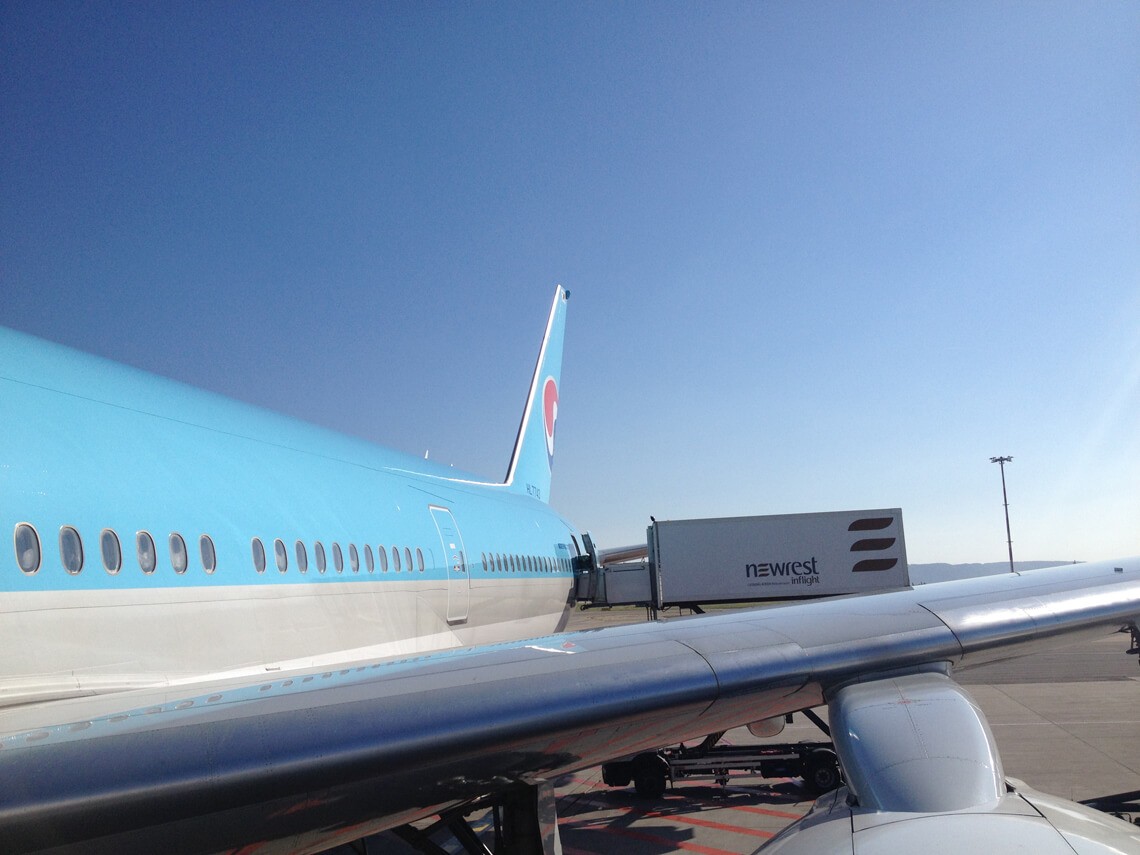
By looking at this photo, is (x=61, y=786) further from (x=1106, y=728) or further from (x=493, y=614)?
(x=1106, y=728)

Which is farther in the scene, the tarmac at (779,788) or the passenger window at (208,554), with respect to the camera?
the tarmac at (779,788)

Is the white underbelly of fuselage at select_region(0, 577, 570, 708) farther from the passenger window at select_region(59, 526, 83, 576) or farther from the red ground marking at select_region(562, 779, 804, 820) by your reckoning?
the red ground marking at select_region(562, 779, 804, 820)

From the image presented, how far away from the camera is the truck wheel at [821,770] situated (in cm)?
1202

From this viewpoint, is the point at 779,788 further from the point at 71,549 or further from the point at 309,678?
the point at 71,549

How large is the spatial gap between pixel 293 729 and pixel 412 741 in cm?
44

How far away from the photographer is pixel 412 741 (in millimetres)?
3387

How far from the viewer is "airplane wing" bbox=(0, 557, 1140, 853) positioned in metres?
2.94

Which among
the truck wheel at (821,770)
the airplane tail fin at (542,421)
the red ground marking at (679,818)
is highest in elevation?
the airplane tail fin at (542,421)

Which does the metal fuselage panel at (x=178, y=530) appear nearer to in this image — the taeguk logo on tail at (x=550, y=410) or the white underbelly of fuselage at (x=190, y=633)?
the white underbelly of fuselage at (x=190, y=633)

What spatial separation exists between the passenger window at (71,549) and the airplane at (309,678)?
0.06 ft

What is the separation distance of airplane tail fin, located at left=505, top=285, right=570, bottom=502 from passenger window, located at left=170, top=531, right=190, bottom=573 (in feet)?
49.8

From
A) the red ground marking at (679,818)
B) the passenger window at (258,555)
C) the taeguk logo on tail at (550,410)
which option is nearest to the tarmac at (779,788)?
the red ground marking at (679,818)

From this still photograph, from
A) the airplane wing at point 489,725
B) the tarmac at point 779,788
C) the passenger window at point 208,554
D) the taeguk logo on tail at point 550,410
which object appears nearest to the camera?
the airplane wing at point 489,725

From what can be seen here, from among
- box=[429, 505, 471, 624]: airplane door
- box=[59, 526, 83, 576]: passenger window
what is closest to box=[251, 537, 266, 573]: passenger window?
box=[59, 526, 83, 576]: passenger window
